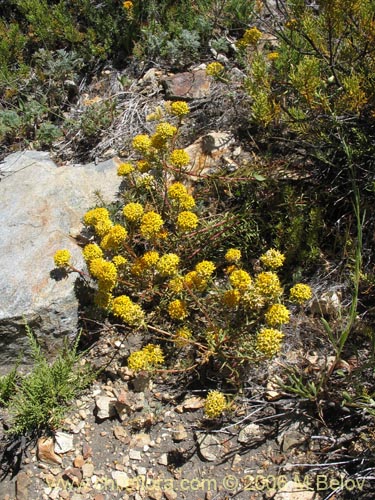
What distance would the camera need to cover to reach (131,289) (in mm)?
3936

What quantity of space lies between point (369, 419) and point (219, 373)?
105 cm

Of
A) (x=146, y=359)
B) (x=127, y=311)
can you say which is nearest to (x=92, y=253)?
(x=127, y=311)

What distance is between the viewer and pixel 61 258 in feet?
12.4

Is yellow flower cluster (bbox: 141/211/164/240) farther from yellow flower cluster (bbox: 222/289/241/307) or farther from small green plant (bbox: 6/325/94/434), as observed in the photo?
small green plant (bbox: 6/325/94/434)

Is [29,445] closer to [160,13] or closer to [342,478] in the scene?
[342,478]

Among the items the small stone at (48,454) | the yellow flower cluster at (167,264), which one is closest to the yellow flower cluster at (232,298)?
the yellow flower cluster at (167,264)

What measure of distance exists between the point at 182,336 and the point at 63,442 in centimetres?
112

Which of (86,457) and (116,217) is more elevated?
(116,217)

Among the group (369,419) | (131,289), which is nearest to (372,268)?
(369,419)

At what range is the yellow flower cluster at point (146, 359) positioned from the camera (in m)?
3.31

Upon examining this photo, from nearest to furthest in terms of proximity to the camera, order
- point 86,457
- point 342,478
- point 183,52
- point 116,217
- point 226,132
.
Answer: point 342,478
point 86,457
point 116,217
point 226,132
point 183,52

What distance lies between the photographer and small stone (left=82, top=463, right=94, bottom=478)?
332 cm

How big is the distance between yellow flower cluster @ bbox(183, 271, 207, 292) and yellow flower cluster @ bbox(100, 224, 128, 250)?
1.92 feet

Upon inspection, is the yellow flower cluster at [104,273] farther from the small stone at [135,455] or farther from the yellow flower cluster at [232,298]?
the small stone at [135,455]
